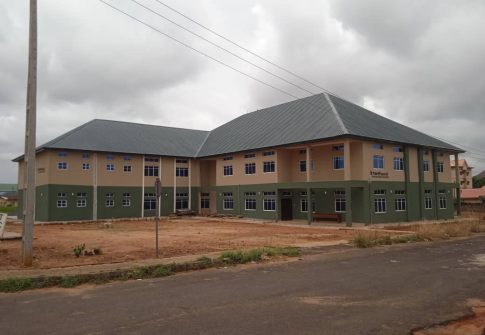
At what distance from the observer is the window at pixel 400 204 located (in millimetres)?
36719

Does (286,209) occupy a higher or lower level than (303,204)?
lower

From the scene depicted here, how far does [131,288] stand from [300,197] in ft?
103

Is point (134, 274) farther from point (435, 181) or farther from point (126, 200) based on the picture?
point (435, 181)

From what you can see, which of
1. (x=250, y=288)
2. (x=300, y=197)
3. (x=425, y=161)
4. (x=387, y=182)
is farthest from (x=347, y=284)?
(x=425, y=161)

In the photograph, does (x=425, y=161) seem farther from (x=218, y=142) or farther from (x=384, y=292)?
(x=384, y=292)

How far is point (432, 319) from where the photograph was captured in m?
7.06

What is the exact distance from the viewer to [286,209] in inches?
1597

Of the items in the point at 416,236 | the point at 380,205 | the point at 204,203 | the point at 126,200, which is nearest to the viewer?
the point at 416,236

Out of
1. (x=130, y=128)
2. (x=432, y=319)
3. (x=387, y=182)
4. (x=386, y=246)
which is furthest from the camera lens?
(x=130, y=128)

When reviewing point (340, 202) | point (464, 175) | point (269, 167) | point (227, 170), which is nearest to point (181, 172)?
point (227, 170)

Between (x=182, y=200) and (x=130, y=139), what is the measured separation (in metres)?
9.20

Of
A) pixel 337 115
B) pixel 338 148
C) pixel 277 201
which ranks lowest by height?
pixel 277 201

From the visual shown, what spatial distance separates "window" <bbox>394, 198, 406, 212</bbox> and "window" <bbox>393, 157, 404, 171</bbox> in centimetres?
270

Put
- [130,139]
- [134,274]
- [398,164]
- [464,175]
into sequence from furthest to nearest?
[464,175]
[130,139]
[398,164]
[134,274]
